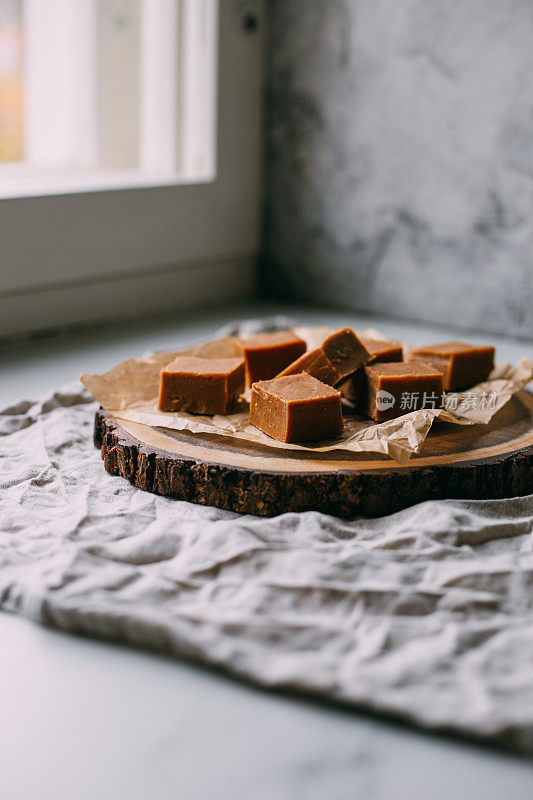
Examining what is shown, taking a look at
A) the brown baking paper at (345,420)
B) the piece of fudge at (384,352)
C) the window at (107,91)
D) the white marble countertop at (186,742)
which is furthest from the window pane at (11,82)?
the white marble countertop at (186,742)

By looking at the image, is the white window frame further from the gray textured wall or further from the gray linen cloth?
the gray linen cloth

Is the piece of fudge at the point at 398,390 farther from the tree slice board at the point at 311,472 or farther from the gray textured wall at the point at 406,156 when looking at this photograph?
the gray textured wall at the point at 406,156

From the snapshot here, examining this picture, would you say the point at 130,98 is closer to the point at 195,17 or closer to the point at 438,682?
the point at 195,17

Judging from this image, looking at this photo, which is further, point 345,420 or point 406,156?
point 406,156

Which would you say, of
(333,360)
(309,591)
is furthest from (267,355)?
(309,591)

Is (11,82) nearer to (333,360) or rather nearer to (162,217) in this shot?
(162,217)

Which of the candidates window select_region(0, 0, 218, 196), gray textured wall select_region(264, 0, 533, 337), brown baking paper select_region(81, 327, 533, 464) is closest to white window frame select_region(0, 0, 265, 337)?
window select_region(0, 0, 218, 196)
